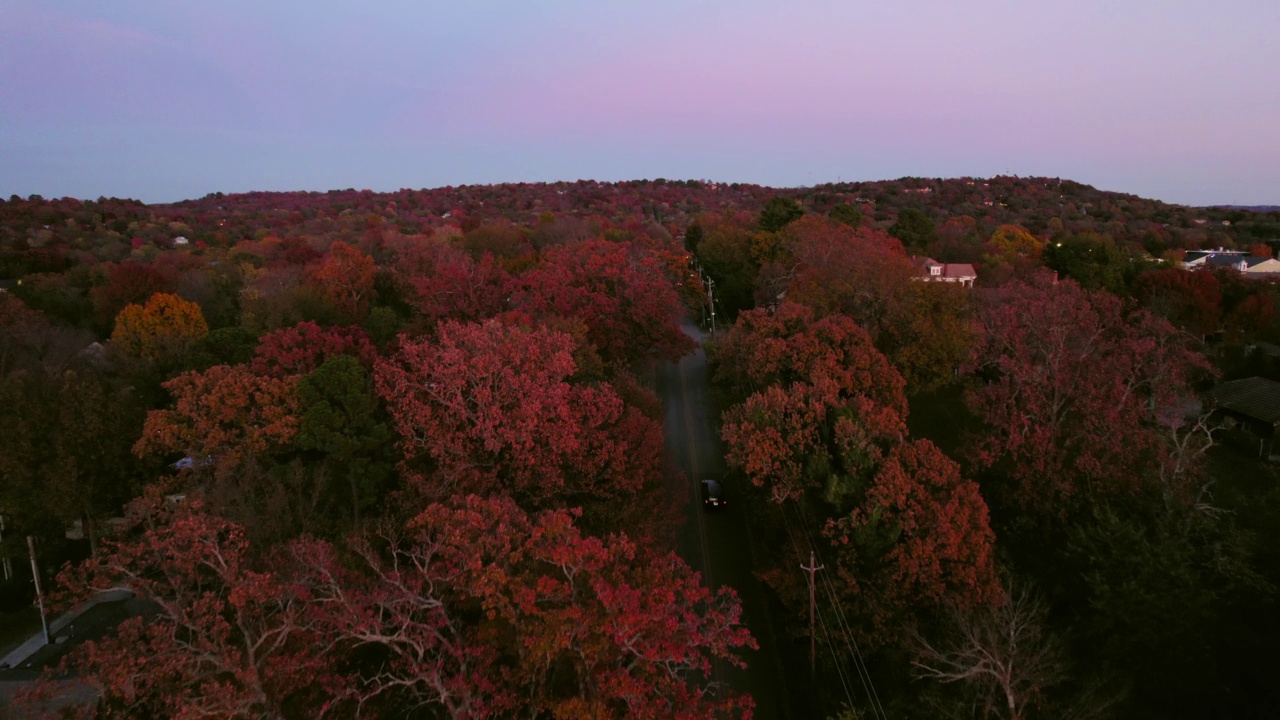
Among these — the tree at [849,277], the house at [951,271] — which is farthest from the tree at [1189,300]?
the tree at [849,277]

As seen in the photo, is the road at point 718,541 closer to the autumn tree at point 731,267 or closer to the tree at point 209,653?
the tree at point 209,653

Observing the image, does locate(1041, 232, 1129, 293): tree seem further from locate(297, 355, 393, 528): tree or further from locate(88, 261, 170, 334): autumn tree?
locate(88, 261, 170, 334): autumn tree

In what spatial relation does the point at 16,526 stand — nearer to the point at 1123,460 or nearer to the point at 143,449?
the point at 143,449

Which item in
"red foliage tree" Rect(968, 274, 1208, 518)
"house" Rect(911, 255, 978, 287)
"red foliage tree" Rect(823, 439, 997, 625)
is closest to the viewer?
"red foliage tree" Rect(823, 439, 997, 625)

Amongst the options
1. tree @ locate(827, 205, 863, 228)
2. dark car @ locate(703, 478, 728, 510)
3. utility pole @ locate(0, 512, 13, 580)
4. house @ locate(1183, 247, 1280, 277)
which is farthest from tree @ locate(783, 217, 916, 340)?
utility pole @ locate(0, 512, 13, 580)

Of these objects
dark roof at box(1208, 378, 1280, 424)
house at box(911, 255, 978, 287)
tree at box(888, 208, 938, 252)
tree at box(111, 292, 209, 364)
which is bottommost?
dark roof at box(1208, 378, 1280, 424)

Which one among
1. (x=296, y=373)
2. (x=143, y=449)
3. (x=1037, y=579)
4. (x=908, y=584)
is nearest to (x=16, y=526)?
(x=143, y=449)
